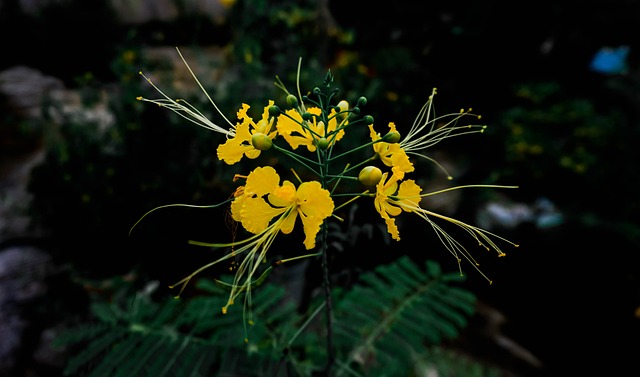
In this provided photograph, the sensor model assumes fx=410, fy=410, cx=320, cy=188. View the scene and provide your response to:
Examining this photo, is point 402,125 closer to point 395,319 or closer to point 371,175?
point 395,319

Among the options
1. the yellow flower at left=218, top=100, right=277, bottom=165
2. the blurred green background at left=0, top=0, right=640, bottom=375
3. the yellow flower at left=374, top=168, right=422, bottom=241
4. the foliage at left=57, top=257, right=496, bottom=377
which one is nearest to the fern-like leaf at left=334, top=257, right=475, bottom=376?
the foliage at left=57, top=257, right=496, bottom=377

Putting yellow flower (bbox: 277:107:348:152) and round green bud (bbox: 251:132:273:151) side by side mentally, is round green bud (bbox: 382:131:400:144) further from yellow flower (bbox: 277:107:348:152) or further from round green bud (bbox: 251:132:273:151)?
round green bud (bbox: 251:132:273:151)

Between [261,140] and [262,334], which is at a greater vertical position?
[261,140]

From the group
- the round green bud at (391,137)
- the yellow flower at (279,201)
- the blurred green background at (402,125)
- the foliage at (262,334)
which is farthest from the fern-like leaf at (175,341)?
the round green bud at (391,137)

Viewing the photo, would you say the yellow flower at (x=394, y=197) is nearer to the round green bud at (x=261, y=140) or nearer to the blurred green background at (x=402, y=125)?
the round green bud at (x=261, y=140)

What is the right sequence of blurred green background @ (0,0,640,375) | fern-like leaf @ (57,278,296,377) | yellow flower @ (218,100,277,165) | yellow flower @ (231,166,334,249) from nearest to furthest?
1. yellow flower @ (231,166,334,249)
2. yellow flower @ (218,100,277,165)
3. fern-like leaf @ (57,278,296,377)
4. blurred green background @ (0,0,640,375)

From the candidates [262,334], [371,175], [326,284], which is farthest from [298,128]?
[262,334]
